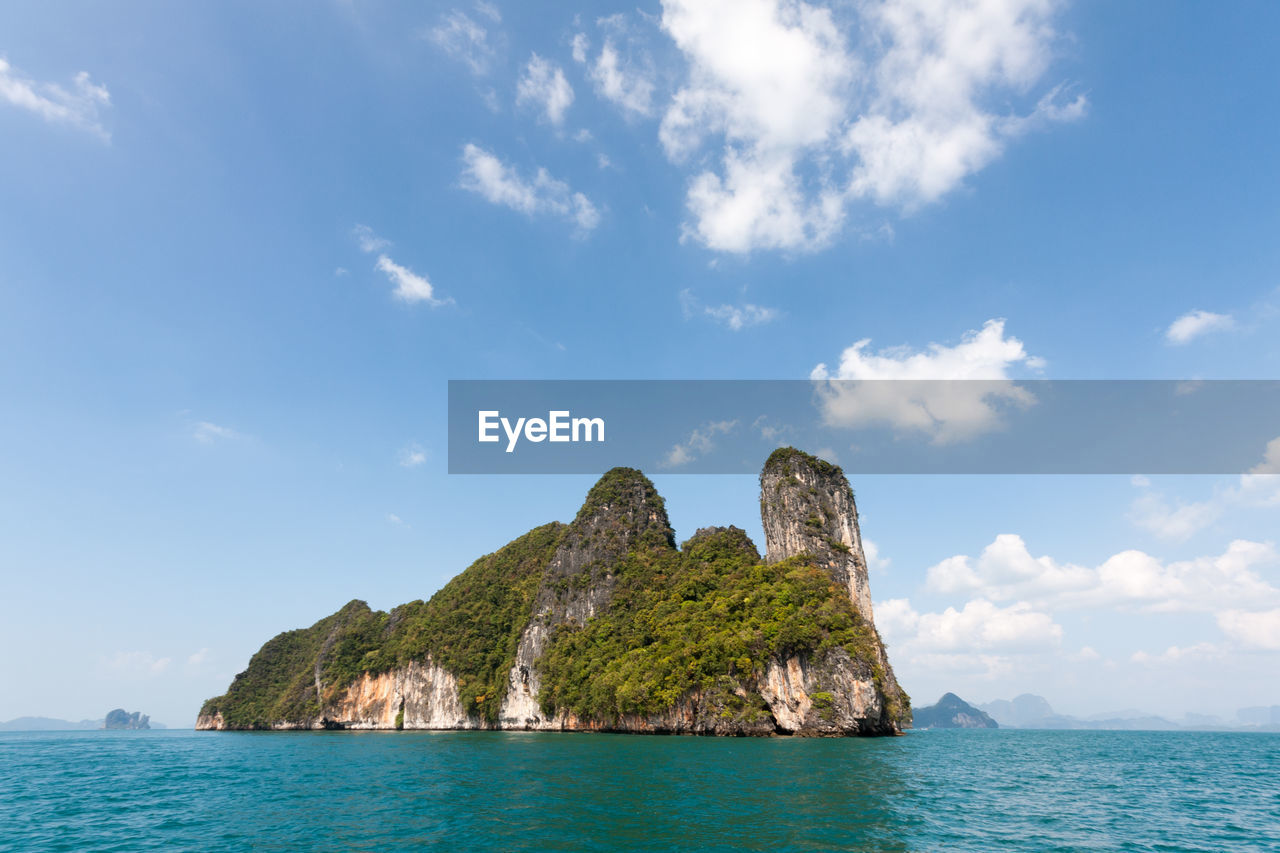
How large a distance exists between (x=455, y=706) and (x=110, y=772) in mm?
62099

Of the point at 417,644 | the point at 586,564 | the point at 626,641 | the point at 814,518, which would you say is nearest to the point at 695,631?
the point at 626,641

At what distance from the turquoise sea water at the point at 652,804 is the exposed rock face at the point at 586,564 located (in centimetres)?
4664

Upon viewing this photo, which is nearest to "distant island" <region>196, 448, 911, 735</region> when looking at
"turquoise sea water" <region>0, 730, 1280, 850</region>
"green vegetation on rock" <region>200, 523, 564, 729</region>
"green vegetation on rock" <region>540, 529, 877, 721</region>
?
"green vegetation on rock" <region>540, 529, 877, 721</region>

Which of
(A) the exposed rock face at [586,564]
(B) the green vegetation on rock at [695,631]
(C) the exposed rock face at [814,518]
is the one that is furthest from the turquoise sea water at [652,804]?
(A) the exposed rock face at [586,564]

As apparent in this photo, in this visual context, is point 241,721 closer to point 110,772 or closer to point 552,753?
point 110,772

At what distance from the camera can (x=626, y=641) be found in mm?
75375

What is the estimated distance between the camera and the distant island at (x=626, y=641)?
5759cm

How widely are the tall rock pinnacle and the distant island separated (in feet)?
0.75

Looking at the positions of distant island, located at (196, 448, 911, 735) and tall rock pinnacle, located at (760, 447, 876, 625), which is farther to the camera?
tall rock pinnacle, located at (760, 447, 876, 625)

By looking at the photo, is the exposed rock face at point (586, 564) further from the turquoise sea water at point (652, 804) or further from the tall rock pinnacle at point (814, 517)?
the turquoise sea water at point (652, 804)

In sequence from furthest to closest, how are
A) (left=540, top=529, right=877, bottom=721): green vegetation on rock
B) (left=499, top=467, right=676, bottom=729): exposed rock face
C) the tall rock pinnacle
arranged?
(left=499, top=467, right=676, bottom=729): exposed rock face, the tall rock pinnacle, (left=540, top=529, right=877, bottom=721): green vegetation on rock

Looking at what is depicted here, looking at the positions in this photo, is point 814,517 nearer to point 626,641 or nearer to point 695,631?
point 695,631

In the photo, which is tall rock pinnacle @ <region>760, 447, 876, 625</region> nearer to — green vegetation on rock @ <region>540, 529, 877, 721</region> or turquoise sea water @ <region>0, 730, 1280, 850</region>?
green vegetation on rock @ <region>540, 529, 877, 721</region>

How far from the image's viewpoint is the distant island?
57594 millimetres
